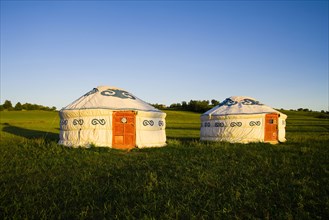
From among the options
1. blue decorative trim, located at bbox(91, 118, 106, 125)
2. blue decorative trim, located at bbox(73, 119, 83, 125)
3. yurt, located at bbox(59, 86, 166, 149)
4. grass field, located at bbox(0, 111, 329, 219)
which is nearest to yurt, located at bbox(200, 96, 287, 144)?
yurt, located at bbox(59, 86, 166, 149)

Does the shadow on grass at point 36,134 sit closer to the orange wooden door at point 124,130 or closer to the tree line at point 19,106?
the orange wooden door at point 124,130

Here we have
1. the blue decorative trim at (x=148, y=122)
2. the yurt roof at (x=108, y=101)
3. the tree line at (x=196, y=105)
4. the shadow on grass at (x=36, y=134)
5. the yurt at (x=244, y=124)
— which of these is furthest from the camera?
the tree line at (x=196, y=105)

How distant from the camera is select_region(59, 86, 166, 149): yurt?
1071cm

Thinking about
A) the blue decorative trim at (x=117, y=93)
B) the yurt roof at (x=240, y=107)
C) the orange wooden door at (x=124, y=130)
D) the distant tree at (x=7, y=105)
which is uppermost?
the distant tree at (x=7, y=105)

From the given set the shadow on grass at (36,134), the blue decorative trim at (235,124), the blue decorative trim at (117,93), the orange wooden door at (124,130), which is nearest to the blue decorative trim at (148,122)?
the orange wooden door at (124,130)

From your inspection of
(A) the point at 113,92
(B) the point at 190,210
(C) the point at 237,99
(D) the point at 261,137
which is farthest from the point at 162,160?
(C) the point at 237,99

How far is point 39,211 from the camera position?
3.82m

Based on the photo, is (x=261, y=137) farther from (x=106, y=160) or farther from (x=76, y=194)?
(x=76, y=194)

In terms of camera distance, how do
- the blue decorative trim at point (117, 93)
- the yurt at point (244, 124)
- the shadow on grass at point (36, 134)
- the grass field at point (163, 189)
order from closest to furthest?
the grass field at point (163, 189), the blue decorative trim at point (117, 93), the yurt at point (244, 124), the shadow on grass at point (36, 134)

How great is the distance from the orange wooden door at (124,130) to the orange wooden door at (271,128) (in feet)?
22.1

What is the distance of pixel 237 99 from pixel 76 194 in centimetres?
1177

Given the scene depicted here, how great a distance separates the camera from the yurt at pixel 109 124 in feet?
35.1

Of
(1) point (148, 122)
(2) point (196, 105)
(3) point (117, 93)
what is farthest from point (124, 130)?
(2) point (196, 105)

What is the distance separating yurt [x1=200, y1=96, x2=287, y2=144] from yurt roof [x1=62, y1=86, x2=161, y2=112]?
3.81m
